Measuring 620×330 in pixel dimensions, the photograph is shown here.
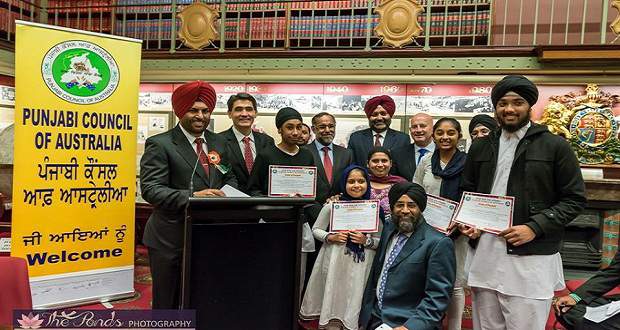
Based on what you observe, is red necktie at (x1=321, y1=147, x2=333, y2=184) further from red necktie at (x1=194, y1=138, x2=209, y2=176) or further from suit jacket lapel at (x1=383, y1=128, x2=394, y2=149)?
red necktie at (x1=194, y1=138, x2=209, y2=176)

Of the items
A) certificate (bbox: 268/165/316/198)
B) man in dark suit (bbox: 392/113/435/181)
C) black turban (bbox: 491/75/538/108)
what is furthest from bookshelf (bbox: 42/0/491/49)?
black turban (bbox: 491/75/538/108)

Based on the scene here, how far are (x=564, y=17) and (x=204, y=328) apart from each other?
600cm

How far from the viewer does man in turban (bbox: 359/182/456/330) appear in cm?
193

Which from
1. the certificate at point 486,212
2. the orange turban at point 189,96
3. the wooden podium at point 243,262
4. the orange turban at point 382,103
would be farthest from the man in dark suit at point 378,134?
the wooden podium at point 243,262

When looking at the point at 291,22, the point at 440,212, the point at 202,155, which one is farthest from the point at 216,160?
the point at 291,22

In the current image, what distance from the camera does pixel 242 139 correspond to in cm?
303

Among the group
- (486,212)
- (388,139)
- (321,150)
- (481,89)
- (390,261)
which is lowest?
(390,261)

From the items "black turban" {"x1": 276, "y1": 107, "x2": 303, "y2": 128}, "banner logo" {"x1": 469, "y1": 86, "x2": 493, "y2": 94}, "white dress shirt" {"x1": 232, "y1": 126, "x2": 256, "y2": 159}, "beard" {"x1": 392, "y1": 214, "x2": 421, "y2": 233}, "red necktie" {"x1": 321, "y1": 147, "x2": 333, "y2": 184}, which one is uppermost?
"banner logo" {"x1": 469, "y1": 86, "x2": 493, "y2": 94}

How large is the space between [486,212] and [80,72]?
2.52 m

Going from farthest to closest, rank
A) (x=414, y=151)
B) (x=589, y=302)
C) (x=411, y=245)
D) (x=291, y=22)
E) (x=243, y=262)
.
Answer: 1. (x=291, y=22)
2. (x=414, y=151)
3. (x=411, y=245)
4. (x=589, y=302)
5. (x=243, y=262)

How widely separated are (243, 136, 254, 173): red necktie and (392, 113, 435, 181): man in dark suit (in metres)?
0.96

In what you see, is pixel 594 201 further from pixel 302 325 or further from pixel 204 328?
pixel 204 328

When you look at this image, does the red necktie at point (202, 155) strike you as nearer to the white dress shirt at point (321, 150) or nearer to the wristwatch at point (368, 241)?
the wristwatch at point (368, 241)

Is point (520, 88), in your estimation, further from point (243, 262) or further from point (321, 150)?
point (321, 150)
